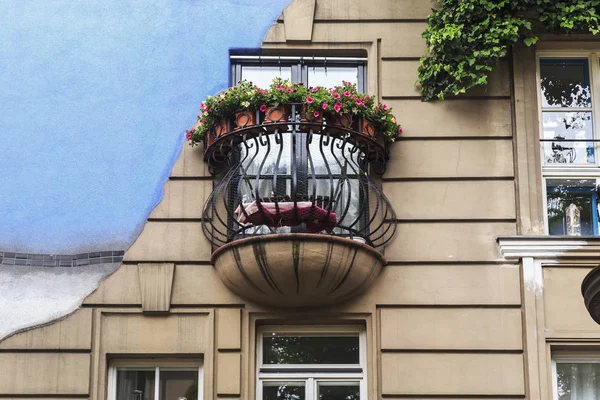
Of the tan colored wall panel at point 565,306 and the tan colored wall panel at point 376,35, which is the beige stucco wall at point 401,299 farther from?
the tan colored wall panel at point 376,35

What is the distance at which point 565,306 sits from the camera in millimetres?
12500

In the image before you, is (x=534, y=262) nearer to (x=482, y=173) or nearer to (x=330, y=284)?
(x=482, y=173)

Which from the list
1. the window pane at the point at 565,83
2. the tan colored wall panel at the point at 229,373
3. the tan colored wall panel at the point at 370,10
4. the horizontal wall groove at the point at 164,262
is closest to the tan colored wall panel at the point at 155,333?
the tan colored wall panel at the point at 229,373

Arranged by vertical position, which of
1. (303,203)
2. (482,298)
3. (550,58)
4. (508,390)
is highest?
(550,58)

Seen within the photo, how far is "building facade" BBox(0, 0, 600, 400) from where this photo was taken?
12.4m

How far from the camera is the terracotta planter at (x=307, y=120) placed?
1248 centimetres

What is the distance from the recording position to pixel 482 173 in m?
13.1

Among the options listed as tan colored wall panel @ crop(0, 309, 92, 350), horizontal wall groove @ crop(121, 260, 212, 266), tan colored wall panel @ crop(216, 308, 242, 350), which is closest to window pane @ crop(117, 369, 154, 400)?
tan colored wall panel @ crop(0, 309, 92, 350)

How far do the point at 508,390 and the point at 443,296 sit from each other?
4.17 feet

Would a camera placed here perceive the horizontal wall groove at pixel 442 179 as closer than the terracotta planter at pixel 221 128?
No

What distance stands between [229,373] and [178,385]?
0.72 meters

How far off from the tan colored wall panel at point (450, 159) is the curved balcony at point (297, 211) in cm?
29

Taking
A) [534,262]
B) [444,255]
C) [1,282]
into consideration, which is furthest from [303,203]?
[1,282]

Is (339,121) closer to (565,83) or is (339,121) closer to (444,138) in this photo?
(444,138)
